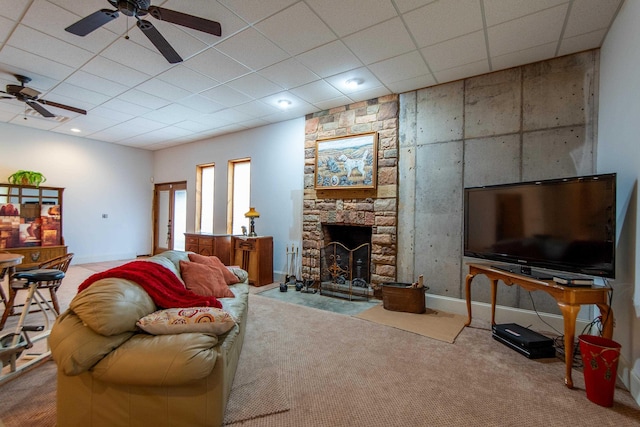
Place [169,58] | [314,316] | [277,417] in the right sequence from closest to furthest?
1. [277,417]
2. [169,58]
3. [314,316]

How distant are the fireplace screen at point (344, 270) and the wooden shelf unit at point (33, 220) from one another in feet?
16.8

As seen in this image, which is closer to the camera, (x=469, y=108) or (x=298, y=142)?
(x=469, y=108)

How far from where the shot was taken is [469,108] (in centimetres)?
368

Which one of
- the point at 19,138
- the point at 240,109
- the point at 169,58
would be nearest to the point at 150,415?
the point at 169,58

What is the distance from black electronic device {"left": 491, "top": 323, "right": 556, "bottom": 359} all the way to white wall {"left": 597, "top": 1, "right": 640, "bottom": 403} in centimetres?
47

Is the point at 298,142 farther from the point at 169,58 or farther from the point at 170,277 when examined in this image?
the point at 170,277

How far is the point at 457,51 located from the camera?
308 cm

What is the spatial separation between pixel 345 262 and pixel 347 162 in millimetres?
1655

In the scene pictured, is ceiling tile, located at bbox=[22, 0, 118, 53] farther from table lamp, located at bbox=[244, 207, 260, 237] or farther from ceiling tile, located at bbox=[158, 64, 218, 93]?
table lamp, located at bbox=[244, 207, 260, 237]

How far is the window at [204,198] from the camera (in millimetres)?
6840

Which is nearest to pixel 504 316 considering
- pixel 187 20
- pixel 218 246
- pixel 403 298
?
pixel 403 298

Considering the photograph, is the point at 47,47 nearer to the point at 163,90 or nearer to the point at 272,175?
the point at 163,90

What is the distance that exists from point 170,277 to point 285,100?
10.7 ft

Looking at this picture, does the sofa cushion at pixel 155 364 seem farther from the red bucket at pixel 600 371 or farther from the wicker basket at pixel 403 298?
the wicker basket at pixel 403 298
